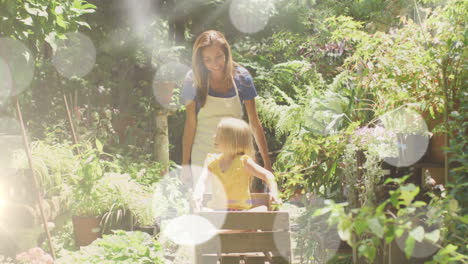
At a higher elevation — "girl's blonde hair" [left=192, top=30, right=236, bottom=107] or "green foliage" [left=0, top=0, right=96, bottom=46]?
"green foliage" [left=0, top=0, right=96, bottom=46]

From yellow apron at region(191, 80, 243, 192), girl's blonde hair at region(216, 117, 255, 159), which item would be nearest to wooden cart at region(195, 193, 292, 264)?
girl's blonde hair at region(216, 117, 255, 159)

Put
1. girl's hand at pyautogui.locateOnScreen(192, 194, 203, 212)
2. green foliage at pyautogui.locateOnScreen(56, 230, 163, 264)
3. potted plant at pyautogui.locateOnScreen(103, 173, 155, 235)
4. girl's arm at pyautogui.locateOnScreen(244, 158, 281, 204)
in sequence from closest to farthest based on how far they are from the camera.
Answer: girl's hand at pyautogui.locateOnScreen(192, 194, 203, 212) → girl's arm at pyautogui.locateOnScreen(244, 158, 281, 204) → green foliage at pyautogui.locateOnScreen(56, 230, 163, 264) → potted plant at pyautogui.locateOnScreen(103, 173, 155, 235)

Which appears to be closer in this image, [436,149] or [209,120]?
[436,149]

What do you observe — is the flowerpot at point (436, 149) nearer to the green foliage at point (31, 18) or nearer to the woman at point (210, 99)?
the woman at point (210, 99)

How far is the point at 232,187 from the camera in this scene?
356cm

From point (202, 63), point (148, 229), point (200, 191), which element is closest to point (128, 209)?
point (148, 229)

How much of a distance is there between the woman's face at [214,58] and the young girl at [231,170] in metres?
0.61

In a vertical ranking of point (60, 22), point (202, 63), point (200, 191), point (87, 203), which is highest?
point (60, 22)

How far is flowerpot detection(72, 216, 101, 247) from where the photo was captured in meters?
5.01

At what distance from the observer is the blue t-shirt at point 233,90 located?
4.12m

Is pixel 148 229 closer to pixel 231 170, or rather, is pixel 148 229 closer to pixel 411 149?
pixel 231 170

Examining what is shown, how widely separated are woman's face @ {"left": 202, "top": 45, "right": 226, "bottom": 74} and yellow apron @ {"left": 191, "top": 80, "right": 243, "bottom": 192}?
174 mm

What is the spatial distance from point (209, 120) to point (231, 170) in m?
0.68

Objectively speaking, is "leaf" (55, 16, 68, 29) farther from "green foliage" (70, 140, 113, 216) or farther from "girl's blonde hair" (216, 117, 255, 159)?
"green foliage" (70, 140, 113, 216)
